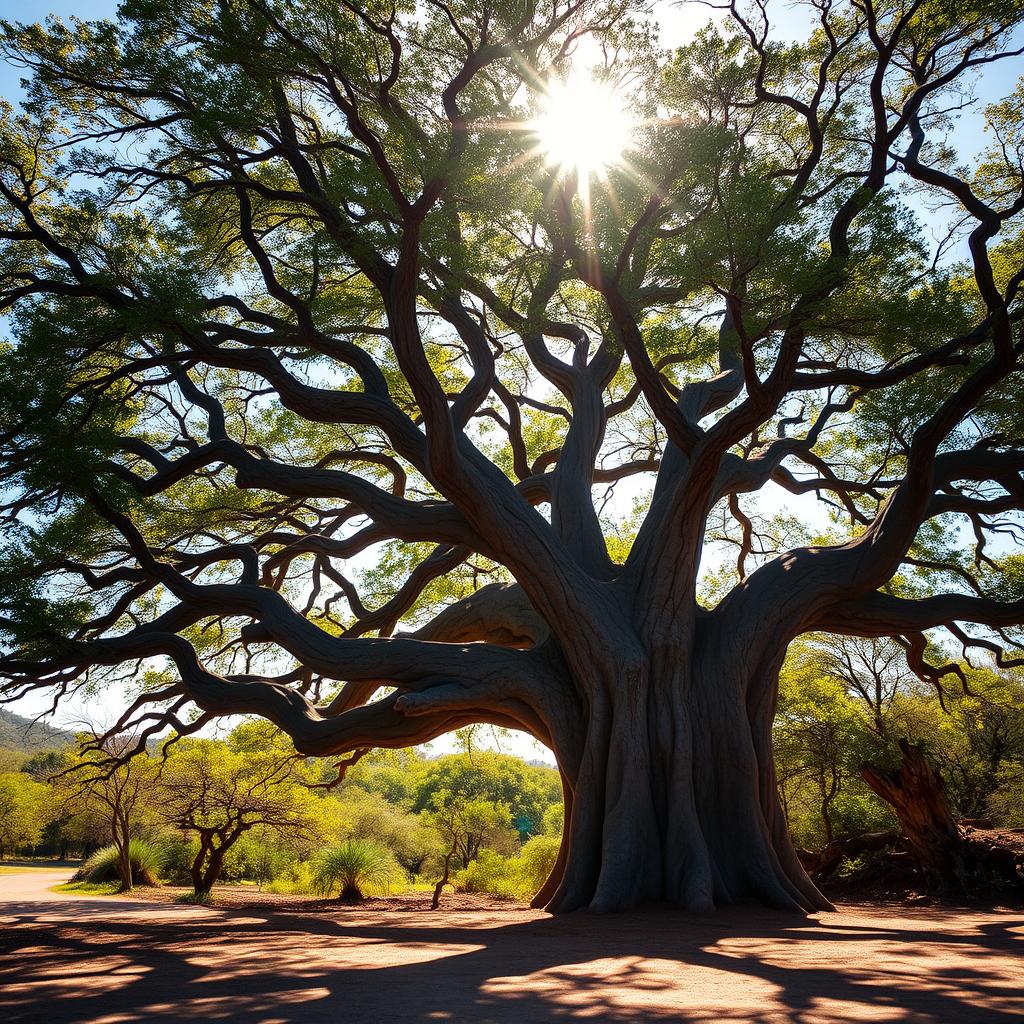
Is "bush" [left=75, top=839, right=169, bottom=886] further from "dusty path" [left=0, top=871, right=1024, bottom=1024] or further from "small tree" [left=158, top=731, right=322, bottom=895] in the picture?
"dusty path" [left=0, top=871, right=1024, bottom=1024]

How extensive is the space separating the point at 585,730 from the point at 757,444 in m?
6.03

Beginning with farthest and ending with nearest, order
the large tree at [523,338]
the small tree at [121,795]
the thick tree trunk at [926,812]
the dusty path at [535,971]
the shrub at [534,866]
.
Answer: the small tree at [121,795] < the shrub at [534,866] < the thick tree trunk at [926,812] < the large tree at [523,338] < the dusty path at [535,971]

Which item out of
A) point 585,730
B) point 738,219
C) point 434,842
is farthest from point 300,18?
point 434,842

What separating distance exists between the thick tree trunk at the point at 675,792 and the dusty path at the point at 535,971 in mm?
569

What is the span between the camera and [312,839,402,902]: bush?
43.5ft

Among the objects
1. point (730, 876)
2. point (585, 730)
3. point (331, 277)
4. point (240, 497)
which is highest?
point (331, 277)

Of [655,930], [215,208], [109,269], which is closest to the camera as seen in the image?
[655,930]

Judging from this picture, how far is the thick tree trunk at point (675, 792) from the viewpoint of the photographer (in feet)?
23.8

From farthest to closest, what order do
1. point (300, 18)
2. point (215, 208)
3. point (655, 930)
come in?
point (215, 208), point (300, 18), point (655, 930)

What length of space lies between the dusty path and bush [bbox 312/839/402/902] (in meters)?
6.71

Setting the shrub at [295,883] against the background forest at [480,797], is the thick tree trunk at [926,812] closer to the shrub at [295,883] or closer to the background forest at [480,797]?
the background forest at [480,797]

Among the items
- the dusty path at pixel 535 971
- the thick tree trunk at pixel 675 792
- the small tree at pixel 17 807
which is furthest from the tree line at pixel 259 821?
the thick tree trunk at pixel 675 792

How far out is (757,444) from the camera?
1215cm

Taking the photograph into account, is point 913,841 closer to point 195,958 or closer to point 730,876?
point 730,876
